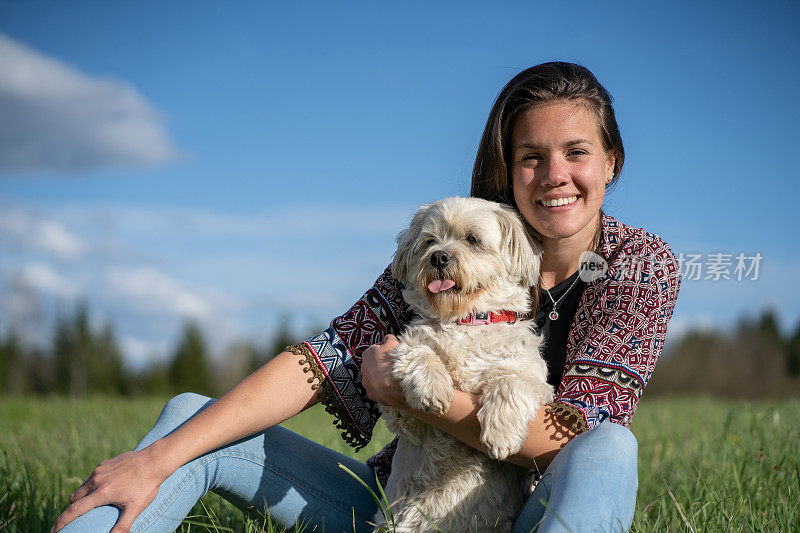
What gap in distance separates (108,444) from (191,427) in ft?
10.8

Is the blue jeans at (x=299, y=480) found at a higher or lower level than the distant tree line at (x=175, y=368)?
higher

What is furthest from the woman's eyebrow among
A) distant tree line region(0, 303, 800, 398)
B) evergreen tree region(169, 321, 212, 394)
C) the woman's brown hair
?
evergreen tree region(169, 321, 212, 394)

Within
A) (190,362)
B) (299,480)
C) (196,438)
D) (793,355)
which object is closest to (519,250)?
(299,480)

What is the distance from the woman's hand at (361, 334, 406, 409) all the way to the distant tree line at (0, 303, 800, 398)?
2219 cm

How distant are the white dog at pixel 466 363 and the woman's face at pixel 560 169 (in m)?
0.15

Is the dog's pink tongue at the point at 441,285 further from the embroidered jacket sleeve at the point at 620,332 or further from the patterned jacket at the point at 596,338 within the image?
the embroidered jacket sleeve at the point at 620,332

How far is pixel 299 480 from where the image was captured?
3193 millimetres

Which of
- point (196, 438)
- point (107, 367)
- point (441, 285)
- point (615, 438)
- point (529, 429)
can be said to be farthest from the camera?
point (107, 367)

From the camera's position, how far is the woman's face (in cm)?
304

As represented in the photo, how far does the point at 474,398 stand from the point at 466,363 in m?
0.22

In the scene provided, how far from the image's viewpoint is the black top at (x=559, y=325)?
3.16 meters

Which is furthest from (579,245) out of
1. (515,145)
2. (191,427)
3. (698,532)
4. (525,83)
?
(191,427)

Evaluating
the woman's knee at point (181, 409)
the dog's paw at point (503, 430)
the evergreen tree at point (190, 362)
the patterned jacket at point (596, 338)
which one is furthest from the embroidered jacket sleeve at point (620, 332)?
the evergreen tree at point (190, 362)

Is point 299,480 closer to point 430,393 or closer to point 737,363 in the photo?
point 430,393
